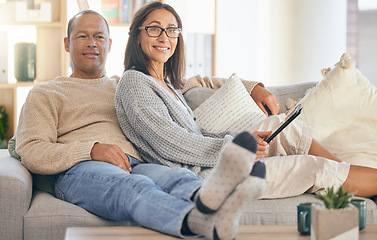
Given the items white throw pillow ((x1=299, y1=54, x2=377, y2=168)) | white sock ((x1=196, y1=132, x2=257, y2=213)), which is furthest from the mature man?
white throw pillow ((x1=299, y1=54, x2=377, y2=168))

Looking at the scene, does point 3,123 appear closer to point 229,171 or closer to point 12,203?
point 12,203

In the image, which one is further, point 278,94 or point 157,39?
point 278,94

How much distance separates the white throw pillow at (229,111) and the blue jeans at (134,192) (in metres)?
0.50

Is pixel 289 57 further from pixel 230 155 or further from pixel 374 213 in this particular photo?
pixel 230 155

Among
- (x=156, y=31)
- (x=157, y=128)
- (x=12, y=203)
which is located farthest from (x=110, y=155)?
(x=156, y=31)

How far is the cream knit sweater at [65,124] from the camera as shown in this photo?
1.95 metres

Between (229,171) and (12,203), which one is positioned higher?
(229,171)

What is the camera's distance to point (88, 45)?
2.34m

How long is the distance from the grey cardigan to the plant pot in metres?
0.76

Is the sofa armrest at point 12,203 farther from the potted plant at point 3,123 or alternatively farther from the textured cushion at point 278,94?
the potted plant at point 3,123

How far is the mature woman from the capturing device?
1.97 m

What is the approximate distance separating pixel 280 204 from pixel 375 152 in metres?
0.60

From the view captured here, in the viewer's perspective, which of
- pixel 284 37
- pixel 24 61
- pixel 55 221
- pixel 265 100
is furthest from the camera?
pixel 284 37

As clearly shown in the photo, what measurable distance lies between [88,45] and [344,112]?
1176 mm
